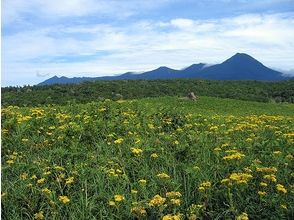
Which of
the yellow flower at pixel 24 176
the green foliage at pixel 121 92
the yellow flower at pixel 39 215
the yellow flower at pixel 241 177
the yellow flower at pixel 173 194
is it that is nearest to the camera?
the yellow flower at pixel 39 215

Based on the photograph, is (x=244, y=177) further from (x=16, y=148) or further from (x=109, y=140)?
(x=16, y=148)

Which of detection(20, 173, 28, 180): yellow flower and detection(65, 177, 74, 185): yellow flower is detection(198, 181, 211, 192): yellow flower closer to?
detection(65, 177, 74, 185): yellow flower

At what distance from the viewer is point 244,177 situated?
21.7 ft

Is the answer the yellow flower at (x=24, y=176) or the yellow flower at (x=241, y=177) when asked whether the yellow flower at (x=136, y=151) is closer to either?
the yellow flower at (x=24, y=176)

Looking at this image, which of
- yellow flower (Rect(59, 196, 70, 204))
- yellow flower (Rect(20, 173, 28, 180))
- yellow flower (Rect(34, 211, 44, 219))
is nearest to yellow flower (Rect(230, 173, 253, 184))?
yellow flower (Rect(59, 196, 70, 204))

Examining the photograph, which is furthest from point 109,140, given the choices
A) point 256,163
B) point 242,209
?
point 242,209

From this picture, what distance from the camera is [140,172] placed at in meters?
7.50

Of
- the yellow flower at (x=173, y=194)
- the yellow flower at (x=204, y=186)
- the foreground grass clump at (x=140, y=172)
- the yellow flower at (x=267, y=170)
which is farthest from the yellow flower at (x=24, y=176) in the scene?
the yellow flower at (x=267, y=170)

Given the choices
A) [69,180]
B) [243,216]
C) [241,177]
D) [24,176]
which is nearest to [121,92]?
[24,176]

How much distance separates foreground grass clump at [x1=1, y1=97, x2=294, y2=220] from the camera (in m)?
6.37

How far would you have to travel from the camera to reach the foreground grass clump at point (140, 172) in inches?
251

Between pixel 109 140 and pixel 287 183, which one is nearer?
pixel 287 183

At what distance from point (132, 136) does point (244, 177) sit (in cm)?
342

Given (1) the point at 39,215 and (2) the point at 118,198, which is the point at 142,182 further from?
(1) the point at 39,215
